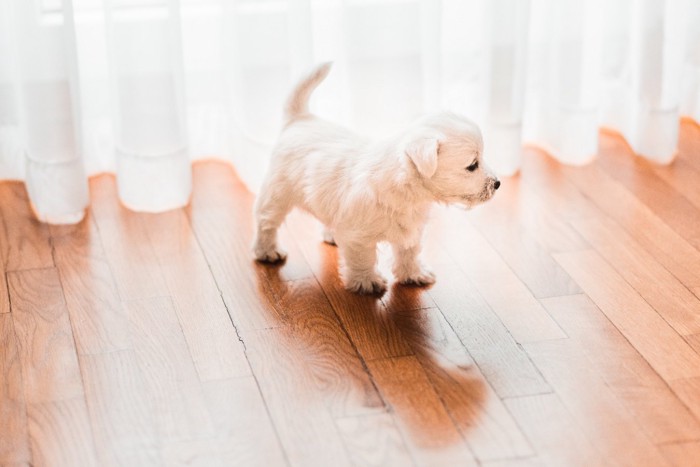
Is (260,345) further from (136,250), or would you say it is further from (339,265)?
(136,250)

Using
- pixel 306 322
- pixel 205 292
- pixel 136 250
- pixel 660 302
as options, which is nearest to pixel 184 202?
pixel 136 250

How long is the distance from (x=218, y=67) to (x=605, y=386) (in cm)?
134

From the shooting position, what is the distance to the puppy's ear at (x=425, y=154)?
200 centimetres

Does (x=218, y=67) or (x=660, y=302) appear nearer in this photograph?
(x=660, y=302)

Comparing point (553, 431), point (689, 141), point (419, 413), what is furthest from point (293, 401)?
point (689, 141)

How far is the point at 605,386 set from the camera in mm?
1949

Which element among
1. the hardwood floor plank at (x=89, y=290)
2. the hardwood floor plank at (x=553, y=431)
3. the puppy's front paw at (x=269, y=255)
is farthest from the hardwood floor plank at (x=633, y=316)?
the hardwood floor plank at (x=89, y=290)

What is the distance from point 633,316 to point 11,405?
123 cm

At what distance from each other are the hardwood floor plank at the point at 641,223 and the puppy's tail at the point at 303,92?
0.81m

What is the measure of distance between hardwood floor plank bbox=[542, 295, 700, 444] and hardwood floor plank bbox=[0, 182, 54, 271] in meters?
1.15

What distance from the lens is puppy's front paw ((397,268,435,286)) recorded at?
230cm

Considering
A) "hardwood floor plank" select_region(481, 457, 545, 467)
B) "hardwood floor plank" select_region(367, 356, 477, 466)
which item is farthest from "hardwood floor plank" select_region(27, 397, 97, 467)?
"hardwood floor plank" select_region(481, 457, 545, 467)

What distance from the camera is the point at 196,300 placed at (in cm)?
226

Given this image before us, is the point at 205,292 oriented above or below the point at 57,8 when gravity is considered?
below
